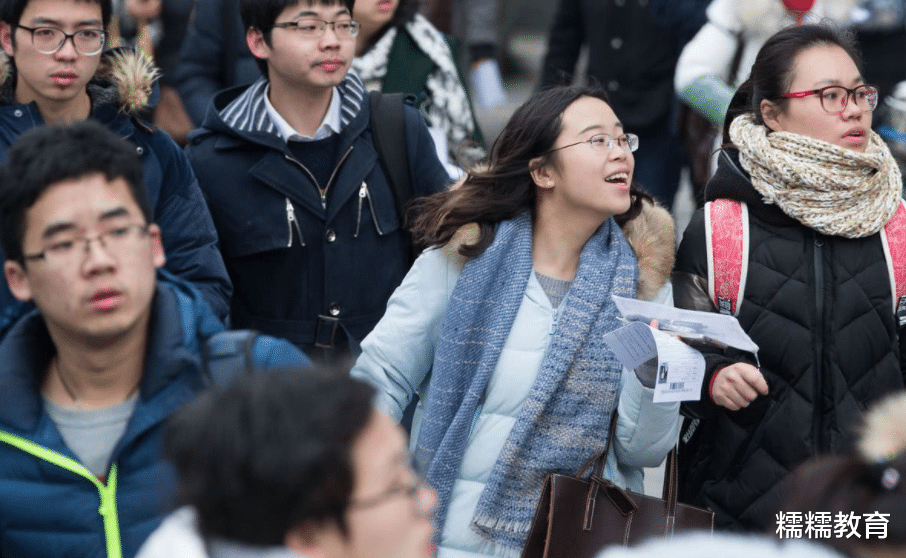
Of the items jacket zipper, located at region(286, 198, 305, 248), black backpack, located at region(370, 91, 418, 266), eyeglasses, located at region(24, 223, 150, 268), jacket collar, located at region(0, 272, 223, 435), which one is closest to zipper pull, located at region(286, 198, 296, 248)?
jacket zipper, located at region(286, 198, 305, 248)

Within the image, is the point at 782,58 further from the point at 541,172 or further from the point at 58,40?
the point at 58,40

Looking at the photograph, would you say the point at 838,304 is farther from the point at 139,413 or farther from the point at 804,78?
the point at 139,413

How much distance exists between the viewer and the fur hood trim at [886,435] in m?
2.34

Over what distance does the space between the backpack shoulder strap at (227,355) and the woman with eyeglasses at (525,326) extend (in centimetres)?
92

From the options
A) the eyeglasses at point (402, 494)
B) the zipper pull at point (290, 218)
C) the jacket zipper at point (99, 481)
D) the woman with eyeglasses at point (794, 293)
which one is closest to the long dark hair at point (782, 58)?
the woman with eyeglasses at point (794, 293)

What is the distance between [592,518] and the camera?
360 centimetres

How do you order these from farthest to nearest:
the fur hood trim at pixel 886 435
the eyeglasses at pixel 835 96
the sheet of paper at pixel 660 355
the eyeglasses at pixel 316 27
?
the eyeglasses at pixel 316 27
the eyeglasses at pixel 835 96
the sheet of paper at pixel 660 355
the fur hood trim at pixel 886 435

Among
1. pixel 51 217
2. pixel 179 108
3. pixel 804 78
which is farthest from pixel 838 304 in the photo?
pixel 179 108

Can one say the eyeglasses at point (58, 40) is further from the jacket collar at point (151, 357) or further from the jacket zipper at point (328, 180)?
the jacket collar at point (151, 357)

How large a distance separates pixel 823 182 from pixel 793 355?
50cm

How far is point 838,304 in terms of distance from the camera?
3971 millimetres

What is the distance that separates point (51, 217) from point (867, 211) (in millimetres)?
2295

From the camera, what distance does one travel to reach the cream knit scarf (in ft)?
13.1

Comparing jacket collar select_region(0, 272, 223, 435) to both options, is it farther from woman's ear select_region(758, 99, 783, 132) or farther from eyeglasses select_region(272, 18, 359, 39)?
woman's ear select_region(758, 99, 783, 132)
